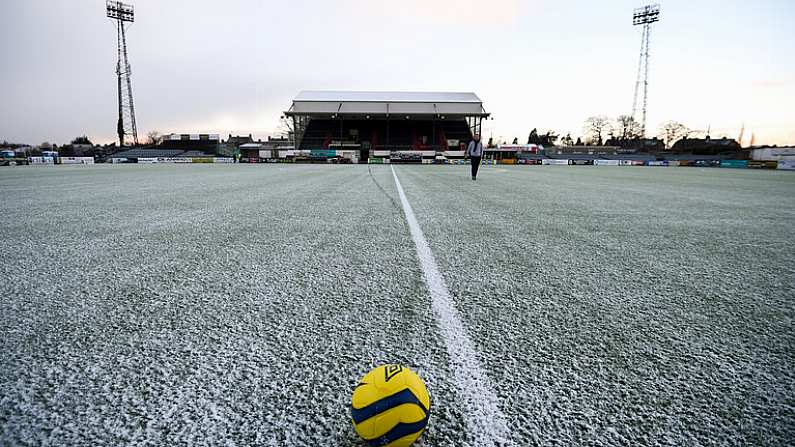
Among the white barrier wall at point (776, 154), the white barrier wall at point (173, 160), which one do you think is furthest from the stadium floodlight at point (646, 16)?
the white barrier wall at point (173, 160)

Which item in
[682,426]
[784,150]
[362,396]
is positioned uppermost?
[784,150]

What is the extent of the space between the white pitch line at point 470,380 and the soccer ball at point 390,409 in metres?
0.17

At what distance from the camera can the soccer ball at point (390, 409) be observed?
101cm

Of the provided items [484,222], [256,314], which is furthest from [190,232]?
[484,222]

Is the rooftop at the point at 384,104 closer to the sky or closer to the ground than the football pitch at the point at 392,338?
closer to the sky

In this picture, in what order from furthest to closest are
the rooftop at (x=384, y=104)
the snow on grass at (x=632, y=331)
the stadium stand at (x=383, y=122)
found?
the stadium stand at (x=383, y=122), the rooftop at (x=384, y=104), the snow on grass at (x=632, y=331)

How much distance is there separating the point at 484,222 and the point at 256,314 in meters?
3.15

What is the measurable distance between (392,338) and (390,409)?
56cm

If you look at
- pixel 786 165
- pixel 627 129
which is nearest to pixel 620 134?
pixel 627 129

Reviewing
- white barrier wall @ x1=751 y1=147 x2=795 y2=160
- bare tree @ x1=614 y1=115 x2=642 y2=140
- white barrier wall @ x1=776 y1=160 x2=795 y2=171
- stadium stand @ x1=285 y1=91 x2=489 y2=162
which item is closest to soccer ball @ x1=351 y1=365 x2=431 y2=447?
stadium stand @ x1=285 y1=91 x2=489 y2=162

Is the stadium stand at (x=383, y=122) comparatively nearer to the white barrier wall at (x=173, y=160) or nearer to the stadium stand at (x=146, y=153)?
the white barrier wall at (x=173, y=160)

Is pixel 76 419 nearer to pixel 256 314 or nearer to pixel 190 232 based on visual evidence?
pixel 256 314

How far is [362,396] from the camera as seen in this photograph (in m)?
1.06

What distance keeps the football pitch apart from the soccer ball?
0.07 m
